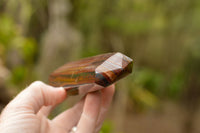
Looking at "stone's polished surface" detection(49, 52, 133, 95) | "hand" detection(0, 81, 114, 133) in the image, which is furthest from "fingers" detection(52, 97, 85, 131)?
"stone's polished surface" detection(49, 52, 133, 95)

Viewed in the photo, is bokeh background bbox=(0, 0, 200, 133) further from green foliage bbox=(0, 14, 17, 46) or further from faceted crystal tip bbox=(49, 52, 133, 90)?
faceted crystal tip bbox=(49, 52, 133, 90)

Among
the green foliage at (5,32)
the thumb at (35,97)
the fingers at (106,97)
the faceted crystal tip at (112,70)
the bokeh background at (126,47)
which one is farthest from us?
the green foliage at (5,32)

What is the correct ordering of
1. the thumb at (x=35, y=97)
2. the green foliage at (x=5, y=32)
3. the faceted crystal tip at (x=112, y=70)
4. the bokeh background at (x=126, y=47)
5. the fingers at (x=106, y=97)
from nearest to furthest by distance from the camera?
the faceted crystal tip at (x=112, y=70)
the thumb at (x=35, y=97)
the fingers at (x=106, y=97)
the bokeh background at (x=126, y=47)
the green foliage at (x=5, y=32)

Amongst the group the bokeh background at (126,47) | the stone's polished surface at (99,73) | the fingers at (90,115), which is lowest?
the bokeh background at (126,47)

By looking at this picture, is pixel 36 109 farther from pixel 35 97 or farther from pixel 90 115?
pixel 90 115

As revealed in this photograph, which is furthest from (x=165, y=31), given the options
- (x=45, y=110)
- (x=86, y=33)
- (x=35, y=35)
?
(x=45, y=110)

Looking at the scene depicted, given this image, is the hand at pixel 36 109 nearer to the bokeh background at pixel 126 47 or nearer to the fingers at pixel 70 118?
the fingers at pixel 70 118

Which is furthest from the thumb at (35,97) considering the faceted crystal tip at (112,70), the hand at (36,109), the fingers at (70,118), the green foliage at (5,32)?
the green foliage at (5,32)
